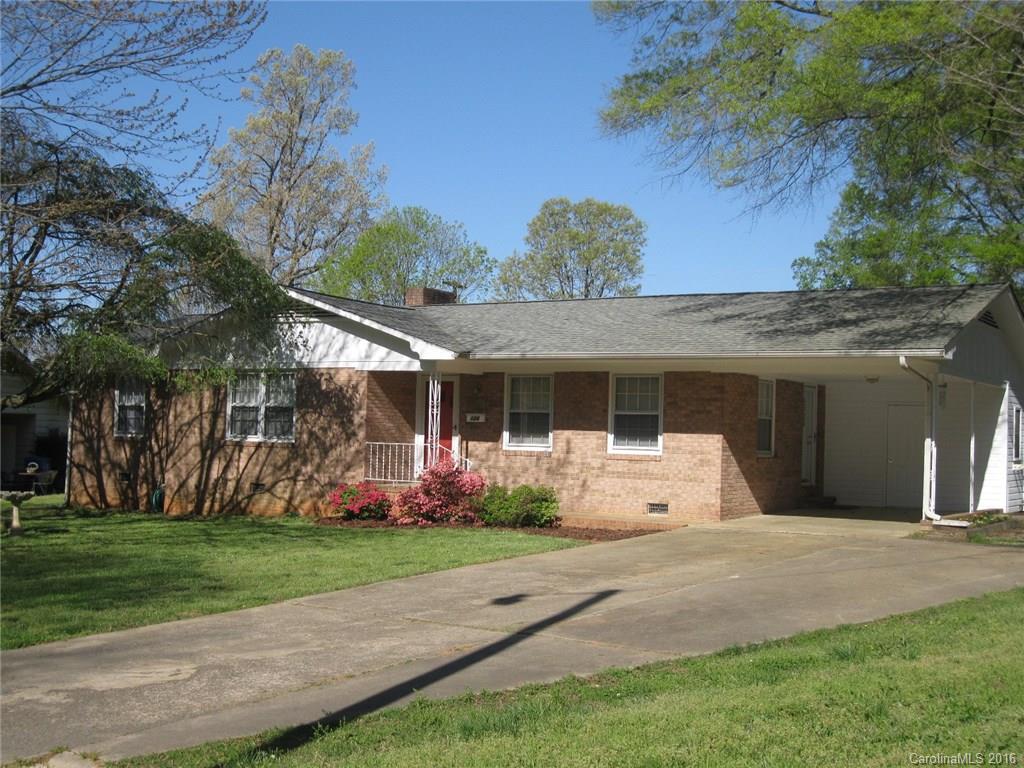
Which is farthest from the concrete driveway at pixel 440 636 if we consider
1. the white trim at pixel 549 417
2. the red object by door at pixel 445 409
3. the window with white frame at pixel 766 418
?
the red object by door at pixel 445 409

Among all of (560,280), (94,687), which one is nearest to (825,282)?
(560,280)

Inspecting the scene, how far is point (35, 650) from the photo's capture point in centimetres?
849

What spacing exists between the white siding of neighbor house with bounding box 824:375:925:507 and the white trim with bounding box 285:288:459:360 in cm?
860

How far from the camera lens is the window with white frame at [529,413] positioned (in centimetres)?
1998

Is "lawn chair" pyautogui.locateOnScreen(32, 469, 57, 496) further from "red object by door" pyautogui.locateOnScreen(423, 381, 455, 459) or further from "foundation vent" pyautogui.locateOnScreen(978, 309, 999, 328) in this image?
"foundation vent" pyautogui.locateOnScreen(978, 309, 999, 328)

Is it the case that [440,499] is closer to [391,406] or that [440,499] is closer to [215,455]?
[391,406]

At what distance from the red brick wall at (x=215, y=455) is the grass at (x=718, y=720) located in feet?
44.5

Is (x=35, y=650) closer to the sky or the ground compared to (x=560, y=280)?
closer to the ground

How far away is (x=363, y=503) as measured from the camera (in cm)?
1894

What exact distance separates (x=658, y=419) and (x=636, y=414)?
44 cm

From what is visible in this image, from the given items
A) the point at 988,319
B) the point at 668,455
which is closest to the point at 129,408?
the point at 668,455

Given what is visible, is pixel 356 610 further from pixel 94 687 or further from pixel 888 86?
pixel 888 86

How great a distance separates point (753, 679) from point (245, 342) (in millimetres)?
15320

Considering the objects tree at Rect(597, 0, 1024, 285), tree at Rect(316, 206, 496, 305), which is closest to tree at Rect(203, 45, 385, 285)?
tree at Rect(316, 206, 496, 305)
